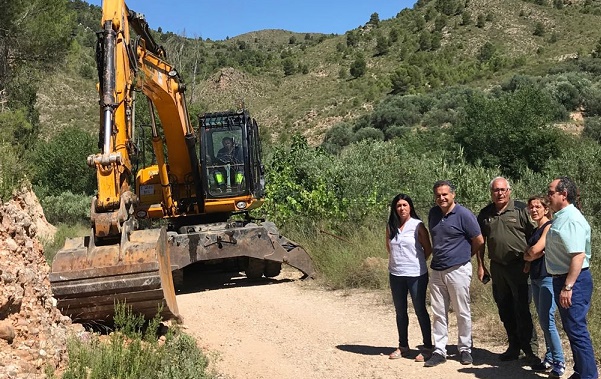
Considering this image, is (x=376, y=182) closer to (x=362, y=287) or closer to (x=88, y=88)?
(x=362, y=287)

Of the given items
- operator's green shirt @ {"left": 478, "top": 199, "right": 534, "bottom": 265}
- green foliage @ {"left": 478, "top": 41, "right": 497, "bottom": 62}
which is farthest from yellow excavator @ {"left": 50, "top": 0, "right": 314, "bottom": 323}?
green foliage @ {"left": 478, "top": 41, "right": 497, "bottom": 62}

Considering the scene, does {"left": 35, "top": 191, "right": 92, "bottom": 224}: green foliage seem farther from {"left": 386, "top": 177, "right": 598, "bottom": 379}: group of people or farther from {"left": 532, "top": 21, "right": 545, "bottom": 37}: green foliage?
{"left": 532, "top": 21, "right": 545, "bottom": 37}: green foliage

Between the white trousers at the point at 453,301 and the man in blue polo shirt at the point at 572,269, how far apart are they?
3.35 ft

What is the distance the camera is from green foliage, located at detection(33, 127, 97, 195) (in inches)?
1154

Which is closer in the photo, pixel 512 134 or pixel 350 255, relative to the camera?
pixel 350 255

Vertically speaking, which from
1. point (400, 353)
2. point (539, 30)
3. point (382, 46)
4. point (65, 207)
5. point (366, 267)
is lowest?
point (400, 353)

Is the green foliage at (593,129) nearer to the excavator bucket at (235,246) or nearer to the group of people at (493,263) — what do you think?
the excavator bucket at (235,246)

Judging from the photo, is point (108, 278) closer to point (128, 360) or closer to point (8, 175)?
point (128, 360)

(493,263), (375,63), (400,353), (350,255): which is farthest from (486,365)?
(375,63)

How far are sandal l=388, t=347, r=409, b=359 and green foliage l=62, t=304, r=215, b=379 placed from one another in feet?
6.51

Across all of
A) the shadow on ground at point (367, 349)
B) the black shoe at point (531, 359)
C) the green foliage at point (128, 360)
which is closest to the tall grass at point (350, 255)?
the shadow on ground at point (367, 349)

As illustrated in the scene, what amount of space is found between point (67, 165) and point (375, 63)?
36947 mm

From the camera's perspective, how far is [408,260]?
21.6ft

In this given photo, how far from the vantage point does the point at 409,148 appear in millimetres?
25469
